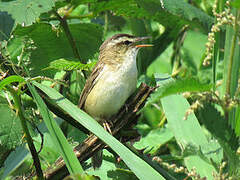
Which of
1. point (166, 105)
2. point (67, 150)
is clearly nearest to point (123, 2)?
point (166, 105)

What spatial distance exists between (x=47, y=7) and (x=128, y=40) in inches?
39.9

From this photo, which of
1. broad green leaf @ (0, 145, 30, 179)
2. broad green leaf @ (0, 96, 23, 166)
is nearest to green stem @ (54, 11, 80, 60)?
broad green leaf @ (0, 145, 30, 179)

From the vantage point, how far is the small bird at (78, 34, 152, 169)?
3.11 metres

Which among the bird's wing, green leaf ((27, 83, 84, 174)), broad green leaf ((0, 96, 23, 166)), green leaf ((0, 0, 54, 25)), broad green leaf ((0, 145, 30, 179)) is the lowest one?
broad green leaf ((0, 145, 30, 179))

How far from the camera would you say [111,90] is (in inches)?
127

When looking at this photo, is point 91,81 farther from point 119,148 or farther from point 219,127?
point 219,127

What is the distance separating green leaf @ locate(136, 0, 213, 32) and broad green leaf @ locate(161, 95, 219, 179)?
0.57 meters

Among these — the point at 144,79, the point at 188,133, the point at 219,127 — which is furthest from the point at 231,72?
the point at 144,79

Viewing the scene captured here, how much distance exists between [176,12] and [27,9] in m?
0.90

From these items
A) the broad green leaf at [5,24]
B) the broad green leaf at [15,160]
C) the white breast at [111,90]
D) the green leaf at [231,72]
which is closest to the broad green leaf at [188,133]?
the green leaf at [231,72]

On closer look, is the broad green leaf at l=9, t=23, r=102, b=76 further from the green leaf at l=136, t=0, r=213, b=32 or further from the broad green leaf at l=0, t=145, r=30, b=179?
the broad green leaf at l=0, t=145, r=30, b=179

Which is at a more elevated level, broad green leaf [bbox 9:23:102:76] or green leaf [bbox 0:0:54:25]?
green leaf [bbox 0:0:54:25]

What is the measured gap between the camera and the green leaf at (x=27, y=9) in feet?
9.05

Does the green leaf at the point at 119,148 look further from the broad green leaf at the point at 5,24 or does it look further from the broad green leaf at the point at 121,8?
the broad green leaf at the point at 121,8
